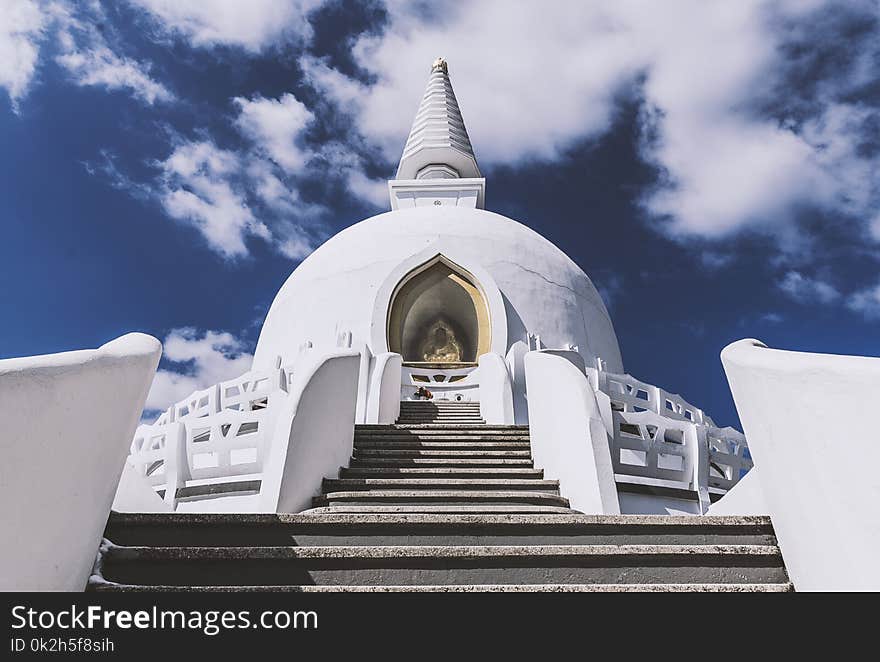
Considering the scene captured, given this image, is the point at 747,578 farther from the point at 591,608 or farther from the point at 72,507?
the point at 72,507

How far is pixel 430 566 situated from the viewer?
278 centimetres

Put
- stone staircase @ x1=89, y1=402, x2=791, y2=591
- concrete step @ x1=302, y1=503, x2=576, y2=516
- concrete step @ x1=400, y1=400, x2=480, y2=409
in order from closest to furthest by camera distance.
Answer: stone staircase @ x1=89, y1=402, x2=791, y2=591 → concrete step @ x1=302, y1=503, x2=576, y2=516 → concrete step @ x1=400, y1=400, x2=480, y2=409

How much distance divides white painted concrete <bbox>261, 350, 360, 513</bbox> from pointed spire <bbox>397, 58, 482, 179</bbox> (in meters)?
15.9

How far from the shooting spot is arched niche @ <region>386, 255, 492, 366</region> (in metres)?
13.5

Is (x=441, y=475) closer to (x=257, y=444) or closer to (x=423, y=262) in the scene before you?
(x=257, y=444)

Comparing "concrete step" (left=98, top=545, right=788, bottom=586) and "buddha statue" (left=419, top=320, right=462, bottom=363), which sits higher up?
"buddha statue" (left=419, top=320, right=462, bottom=363)

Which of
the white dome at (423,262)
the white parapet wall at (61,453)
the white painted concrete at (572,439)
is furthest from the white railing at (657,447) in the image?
the white parapet wall at (61,453)

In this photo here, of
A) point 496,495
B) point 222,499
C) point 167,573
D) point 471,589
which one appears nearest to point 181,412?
point 222,499

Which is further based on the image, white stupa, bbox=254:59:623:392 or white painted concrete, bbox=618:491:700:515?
white stupa, bbox=254:59:623:392

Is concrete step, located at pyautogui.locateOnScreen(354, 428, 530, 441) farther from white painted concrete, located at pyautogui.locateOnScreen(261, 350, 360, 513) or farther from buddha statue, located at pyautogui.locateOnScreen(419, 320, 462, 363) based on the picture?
buddha statue, located at pyautogui.locateOnScreen(419, 320, 462, 363)

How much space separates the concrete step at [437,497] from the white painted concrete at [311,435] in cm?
25

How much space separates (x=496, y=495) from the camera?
5008 millimetres

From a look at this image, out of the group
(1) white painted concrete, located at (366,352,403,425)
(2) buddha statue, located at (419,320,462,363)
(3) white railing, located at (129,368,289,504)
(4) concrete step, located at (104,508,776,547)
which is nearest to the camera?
(4) concrete step, located at (104,508,776,547)

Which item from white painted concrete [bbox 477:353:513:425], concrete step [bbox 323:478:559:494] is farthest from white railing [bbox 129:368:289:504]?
white painted concrete [bbox 477:353:513:425]
